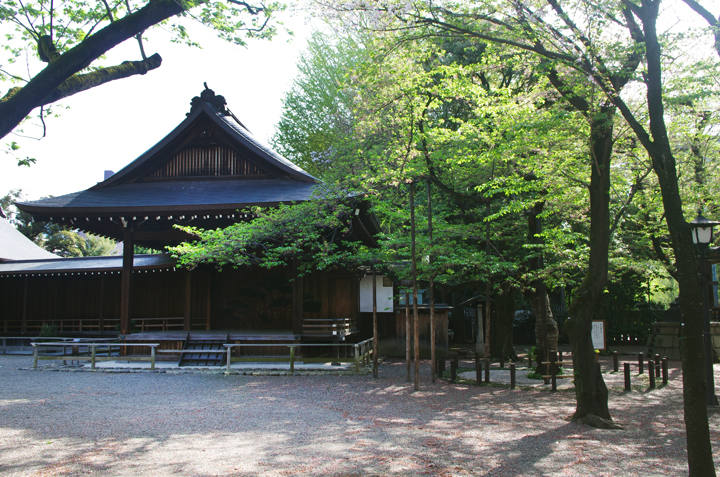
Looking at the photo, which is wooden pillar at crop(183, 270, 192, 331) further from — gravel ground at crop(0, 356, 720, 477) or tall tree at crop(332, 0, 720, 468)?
tall tree at crop(332, 0, 720, 468)

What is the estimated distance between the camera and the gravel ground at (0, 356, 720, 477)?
201 inches

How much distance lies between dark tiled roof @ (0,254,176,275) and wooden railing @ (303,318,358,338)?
17.3 feet

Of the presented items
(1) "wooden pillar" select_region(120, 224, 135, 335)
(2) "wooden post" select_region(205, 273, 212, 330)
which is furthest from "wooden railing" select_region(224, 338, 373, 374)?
(1) "wooden pillar" select_region(120, 224, 135, 335)

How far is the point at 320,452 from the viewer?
5.59 metres

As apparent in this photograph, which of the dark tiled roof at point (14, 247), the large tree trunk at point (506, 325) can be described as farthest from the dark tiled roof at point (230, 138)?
the dark tiled roof at point (14, 247)

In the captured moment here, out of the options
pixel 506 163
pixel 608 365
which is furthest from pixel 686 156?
pixel 608 365

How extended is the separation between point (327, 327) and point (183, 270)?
6039mm

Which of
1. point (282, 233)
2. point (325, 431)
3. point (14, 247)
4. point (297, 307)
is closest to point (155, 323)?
point (297, 307)

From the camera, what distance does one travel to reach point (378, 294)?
1778 cm

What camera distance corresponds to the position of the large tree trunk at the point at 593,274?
730cm

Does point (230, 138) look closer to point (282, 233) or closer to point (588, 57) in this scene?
point (282, 233)

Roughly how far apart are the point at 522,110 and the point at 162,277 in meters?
13.1

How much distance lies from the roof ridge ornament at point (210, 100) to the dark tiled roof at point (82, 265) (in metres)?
5.45

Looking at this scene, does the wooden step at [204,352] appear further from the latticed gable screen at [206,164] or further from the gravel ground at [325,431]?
the latticed gable screen at [206,164]
